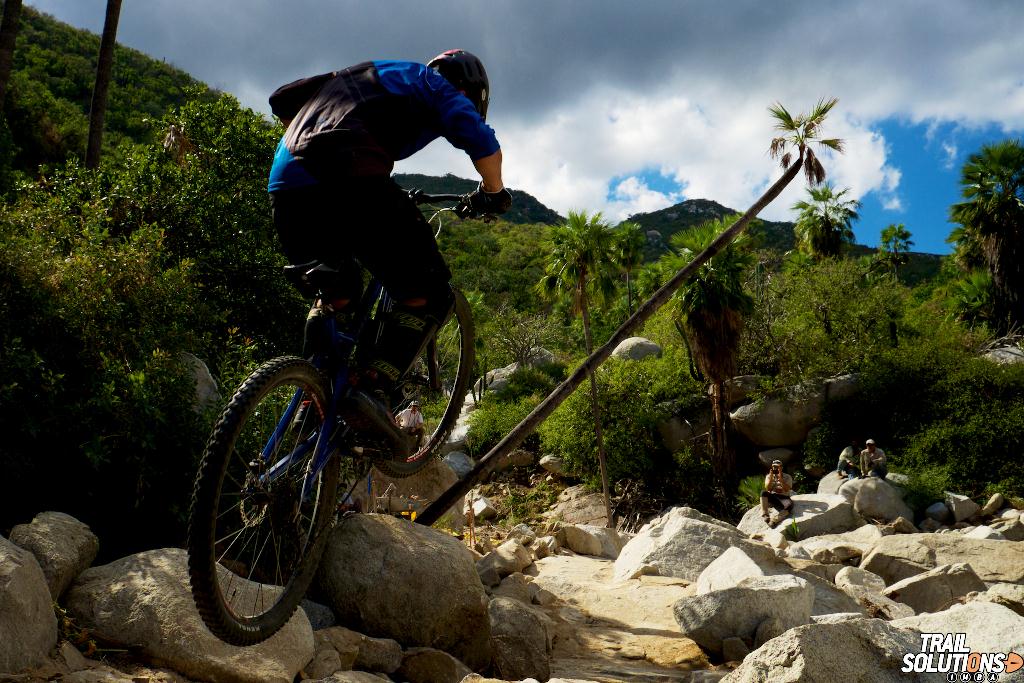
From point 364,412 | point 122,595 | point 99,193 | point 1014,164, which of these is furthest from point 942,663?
point 1014,164

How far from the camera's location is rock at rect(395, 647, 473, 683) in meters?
5.27

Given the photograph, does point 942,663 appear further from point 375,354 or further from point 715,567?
point 715,567

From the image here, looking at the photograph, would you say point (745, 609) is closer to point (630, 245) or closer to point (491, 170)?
point (491, 170)

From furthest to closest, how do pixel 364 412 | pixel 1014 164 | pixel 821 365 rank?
pixel 821 365 < pixel 1014 164 < pixel 364 412

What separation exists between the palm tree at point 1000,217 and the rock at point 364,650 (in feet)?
100

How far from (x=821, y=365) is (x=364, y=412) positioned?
30.7m

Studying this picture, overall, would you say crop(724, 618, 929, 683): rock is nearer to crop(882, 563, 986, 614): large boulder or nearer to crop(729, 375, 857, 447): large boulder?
crop(882, 563, 986, 614): large boulder

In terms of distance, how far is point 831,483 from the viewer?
86.4 ft

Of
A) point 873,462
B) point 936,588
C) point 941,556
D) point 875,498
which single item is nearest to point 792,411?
point 873,462

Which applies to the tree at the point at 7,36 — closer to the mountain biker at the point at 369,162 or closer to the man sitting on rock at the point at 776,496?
the mountain biker at the point at 369,162

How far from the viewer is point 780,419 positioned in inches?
1218

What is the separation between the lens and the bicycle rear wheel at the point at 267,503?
294 centimetres

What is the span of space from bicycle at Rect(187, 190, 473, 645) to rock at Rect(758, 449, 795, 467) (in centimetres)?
2859

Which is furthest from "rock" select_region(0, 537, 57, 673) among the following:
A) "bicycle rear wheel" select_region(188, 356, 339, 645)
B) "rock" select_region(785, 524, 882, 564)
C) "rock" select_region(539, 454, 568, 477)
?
"rock" select_region(539, 454, 568, 477)
